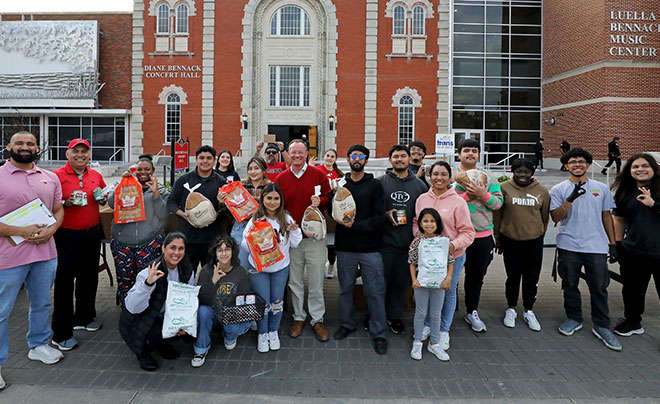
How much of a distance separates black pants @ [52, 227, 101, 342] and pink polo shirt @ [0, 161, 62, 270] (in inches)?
14.0

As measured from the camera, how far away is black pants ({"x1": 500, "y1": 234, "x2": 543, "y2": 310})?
512cm

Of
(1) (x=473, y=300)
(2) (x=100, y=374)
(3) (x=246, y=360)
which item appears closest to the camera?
(2) (x=100, y=374)

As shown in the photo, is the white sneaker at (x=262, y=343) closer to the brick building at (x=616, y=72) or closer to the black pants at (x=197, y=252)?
the black pants at (x=197, y=252)

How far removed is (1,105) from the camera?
83.1ft

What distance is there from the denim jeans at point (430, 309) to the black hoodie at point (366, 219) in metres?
0.70

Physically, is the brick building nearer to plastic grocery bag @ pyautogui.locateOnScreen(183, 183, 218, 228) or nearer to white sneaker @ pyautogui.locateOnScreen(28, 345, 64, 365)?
plastic grocery bag @ pyautogui.locateOnScreen(183, 183, 218, 228)

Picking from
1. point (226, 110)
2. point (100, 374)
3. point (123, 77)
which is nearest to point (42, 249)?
point (100, 374)

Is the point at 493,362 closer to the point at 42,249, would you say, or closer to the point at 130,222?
the point at 130,222

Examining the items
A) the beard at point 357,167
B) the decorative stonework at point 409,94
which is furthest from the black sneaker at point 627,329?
the decorative stonework at point 409,94

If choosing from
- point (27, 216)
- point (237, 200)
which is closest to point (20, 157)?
point (27, 216)

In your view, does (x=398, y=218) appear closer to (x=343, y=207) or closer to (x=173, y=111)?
(x=343, y=207)

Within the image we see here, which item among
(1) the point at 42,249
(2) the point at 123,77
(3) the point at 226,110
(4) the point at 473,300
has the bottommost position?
(4) the point at 473,300

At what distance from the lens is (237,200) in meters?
4.76

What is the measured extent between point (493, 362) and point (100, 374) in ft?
12.4
